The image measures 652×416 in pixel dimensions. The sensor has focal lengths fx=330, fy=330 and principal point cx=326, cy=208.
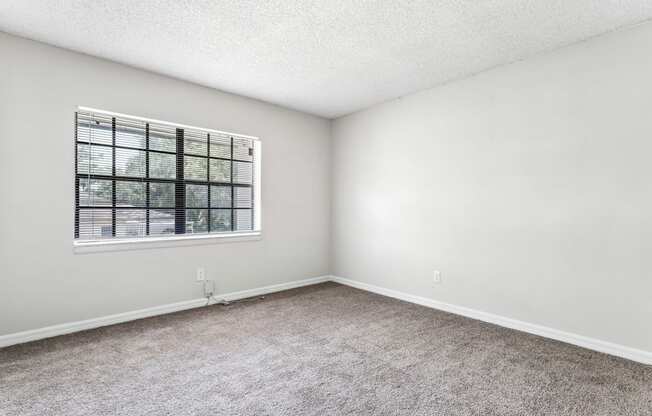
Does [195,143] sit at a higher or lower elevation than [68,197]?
higher

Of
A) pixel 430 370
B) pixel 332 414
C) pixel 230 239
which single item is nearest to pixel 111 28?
pixel 230 239

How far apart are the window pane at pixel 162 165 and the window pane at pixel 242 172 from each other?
71cm

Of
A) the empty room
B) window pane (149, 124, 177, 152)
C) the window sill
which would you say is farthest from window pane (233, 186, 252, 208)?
window pane (149, 124, 177, 152)

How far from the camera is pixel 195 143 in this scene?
367cm

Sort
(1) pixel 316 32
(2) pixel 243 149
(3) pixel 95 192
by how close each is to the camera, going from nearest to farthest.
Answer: (1) pixel 316 32, (3) pixel 95 192, (2) pixel 243 149

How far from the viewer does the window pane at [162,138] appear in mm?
3369

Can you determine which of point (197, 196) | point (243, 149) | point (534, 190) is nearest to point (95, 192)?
point (197, 196)

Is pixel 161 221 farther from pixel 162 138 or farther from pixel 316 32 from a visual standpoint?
pixel 316 32

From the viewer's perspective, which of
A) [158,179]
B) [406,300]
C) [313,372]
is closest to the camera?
[313,372]

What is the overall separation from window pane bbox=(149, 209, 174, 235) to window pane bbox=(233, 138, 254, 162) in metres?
1.03

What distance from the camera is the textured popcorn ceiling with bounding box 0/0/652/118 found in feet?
7.30

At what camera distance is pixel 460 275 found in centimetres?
340

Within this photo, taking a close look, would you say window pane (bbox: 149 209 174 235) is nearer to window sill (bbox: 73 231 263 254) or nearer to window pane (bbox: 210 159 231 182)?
window sill (bbox: 73 231 263 254)

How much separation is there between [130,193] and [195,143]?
2.82 ft
